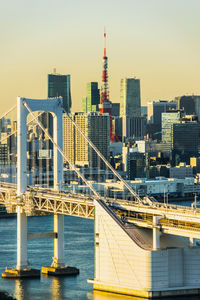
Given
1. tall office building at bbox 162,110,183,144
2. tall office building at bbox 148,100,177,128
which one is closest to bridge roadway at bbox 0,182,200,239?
tall office building at bbox 162,110,183,144

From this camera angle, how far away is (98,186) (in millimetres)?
66750

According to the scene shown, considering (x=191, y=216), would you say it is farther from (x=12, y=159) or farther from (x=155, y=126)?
(x=155, y=126)

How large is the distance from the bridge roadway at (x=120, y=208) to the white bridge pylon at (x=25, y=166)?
35 centimetres

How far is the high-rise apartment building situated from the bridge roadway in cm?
5769

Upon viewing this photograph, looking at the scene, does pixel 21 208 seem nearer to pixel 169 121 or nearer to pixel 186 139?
pixel 186 139

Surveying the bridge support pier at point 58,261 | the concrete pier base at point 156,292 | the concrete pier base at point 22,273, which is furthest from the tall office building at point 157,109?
the concrete pier base at point 156,292

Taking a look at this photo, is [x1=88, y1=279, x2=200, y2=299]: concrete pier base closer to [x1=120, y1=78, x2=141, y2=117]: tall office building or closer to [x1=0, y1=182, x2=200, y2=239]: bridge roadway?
[x1=0, y1=182, x2=200, y2=239]: bridge roadway

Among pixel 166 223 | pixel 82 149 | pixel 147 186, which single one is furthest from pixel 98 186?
pixel 166 223

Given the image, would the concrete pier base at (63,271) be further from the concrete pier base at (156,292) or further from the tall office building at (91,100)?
the tall office building at (91,100)

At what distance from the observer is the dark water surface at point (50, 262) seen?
29.0m

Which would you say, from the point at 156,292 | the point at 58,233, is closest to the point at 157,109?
the point at 58,233

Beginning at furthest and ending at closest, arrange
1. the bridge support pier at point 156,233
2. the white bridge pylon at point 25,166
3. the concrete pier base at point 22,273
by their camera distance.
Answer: the white bridge pylon at point 25,166, the concrete pier base at point 22,273, the bridge support pier at point 156,233

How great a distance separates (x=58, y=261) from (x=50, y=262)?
64.1 inches

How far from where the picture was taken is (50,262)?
34.0 m
